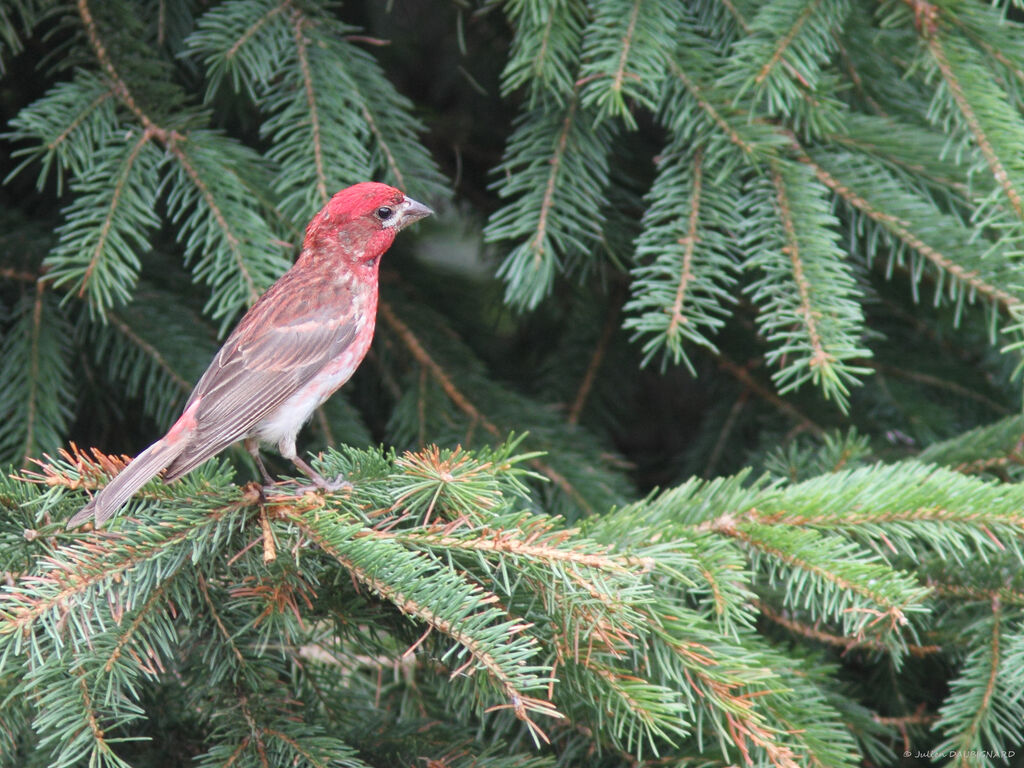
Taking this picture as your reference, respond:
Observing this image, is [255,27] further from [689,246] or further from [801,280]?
[801,280]

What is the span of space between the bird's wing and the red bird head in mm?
150

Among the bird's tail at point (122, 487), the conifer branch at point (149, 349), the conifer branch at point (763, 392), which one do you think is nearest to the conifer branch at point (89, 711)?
the bird's tail at point (122, 487)

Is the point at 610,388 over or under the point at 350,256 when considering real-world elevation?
under

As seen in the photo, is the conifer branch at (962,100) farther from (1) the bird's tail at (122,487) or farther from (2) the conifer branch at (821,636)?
(1) the bird's tail at (122,487)

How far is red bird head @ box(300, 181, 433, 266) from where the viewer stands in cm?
283

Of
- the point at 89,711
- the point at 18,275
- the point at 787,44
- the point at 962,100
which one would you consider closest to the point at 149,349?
the point at 18,275

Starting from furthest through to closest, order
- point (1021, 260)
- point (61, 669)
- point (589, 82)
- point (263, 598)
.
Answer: point (589, 82) → point (1021, 260) → point (263, 598) → point (61, 669)

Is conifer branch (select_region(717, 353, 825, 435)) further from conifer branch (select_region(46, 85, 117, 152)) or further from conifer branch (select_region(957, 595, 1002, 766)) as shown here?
conifer branch (select_region(46, 85, 117, 152))

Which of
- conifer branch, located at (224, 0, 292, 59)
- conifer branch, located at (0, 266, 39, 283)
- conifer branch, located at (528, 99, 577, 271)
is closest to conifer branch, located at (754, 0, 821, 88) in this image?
conifer branch, located at (528, 99, 577, 271)

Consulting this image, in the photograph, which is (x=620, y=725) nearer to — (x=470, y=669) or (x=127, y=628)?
(x=470, y=669)

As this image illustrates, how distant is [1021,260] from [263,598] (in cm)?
198

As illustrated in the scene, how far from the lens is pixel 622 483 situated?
129 inches

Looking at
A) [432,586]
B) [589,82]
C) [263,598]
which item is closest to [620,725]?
[432,586]

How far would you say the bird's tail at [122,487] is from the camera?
1.99m
